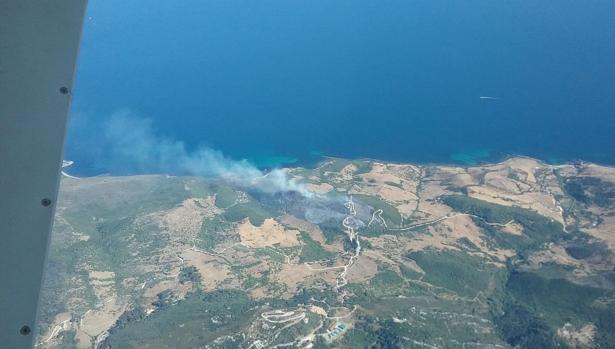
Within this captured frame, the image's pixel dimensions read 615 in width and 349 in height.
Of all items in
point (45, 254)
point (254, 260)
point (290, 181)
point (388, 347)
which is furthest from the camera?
point (290, 181)

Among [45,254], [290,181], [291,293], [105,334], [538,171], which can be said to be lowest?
[105,334]

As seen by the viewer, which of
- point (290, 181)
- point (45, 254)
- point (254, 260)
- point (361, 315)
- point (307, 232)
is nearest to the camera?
point (45, 254)

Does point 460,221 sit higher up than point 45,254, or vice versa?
point 45,254

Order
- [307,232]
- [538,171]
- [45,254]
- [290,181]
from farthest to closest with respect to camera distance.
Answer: [538,171] < [290,181] < [307,232] < [45,254]

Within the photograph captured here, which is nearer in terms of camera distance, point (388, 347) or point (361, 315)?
point (388, 347)

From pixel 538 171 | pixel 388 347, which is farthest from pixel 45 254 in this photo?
pixel 538 171

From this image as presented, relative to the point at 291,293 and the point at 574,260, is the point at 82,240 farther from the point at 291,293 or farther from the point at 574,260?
the point at 574,260

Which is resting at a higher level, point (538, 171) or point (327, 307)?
point (538, 171)

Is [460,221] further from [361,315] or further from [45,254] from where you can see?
[45,254]

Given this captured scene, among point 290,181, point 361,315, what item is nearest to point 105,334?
point 361,315
